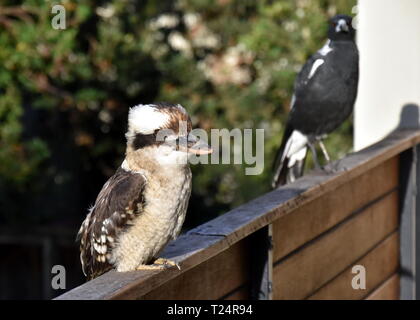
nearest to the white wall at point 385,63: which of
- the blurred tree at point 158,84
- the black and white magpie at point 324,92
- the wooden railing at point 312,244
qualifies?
the black and white magpie at point 324,92

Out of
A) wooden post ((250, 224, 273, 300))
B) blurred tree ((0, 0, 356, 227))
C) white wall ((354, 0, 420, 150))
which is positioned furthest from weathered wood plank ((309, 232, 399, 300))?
blurred tree ((0, 0, 356, 227))

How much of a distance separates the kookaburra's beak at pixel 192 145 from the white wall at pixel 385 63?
1.86 m

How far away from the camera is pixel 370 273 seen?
9.48ft

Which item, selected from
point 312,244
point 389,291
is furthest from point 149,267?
point 389,291

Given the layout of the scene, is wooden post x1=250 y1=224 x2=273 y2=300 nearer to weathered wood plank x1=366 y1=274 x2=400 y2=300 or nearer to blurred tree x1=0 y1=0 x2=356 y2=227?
weathered wood plank x1=366 y1=274 x2=400 y2=300

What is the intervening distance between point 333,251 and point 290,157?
1116 millimetres

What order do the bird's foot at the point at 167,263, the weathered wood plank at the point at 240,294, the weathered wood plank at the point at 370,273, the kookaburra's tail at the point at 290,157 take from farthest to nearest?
the kookaburra's tail at the point at 290,157, the weathered wood plank at the point at 370,273, the weathered wood plank at the point at 240,294, the bird's foot at the point at 167,263

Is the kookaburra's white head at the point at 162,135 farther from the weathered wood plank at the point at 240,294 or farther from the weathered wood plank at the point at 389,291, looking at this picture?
the weathered wood plank at the point at 389,291

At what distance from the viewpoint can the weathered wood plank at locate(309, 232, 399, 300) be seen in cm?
259

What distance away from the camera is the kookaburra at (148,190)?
174 cm

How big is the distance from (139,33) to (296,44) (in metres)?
1.08

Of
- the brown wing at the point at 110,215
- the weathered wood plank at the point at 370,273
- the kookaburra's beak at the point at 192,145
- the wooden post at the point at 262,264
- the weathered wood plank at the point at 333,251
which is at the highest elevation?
the kookaburra's beak at the point at 192,145

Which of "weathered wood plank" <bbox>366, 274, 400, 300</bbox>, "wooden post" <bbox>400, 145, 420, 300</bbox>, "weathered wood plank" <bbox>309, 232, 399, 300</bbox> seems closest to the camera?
"weathered wood plank" <bbox>309, 232, 399, 300</bbox>
